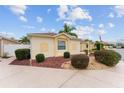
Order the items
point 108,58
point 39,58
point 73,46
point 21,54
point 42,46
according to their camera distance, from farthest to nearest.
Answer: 1. point 73,46
2. point 42,46
3. point 21,54
4. point 39,58
5. point 108,58

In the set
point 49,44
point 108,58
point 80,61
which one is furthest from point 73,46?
point 80,61

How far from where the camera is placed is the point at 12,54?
16844mm

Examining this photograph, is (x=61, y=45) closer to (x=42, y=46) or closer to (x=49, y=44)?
(x=49, y=44)

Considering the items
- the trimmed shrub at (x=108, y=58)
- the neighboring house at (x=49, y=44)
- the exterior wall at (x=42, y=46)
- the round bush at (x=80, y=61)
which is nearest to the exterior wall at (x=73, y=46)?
the neighboring house at (x=49, y=44)

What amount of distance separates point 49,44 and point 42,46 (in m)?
0.75

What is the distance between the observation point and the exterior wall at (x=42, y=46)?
12823 mm

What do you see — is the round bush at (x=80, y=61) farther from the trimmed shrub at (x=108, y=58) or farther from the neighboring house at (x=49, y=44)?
the neighboring house at (x=49, y=44)

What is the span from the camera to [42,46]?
1312 centimetres

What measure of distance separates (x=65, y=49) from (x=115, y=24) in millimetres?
5078

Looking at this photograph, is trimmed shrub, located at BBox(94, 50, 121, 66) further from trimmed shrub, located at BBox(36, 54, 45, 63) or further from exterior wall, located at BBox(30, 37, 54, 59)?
exterior wall, located at BBox(30, 37, 54, 59)

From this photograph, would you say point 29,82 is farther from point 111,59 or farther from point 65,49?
point 65,49

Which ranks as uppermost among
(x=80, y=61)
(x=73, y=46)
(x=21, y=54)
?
(x=73, y=46)
